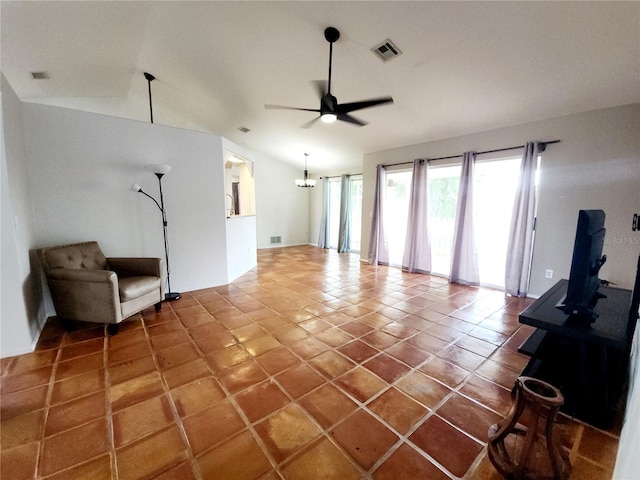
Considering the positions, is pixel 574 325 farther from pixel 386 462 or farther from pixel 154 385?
pixel 154 385

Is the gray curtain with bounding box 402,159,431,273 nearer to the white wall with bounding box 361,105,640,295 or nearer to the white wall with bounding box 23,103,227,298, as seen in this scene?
the white wall with bounding box 361,105,640,295

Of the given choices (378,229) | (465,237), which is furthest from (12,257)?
(465,237)

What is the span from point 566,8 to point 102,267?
5.15m

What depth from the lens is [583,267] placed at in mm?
1624

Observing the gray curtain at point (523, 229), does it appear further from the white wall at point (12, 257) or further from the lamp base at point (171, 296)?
the white wall at point (12, 257)

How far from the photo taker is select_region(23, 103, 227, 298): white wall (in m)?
2.95

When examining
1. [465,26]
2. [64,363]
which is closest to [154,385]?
[64,363]

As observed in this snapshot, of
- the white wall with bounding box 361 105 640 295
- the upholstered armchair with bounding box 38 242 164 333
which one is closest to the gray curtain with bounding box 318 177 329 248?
the white wall with bounding box 361 105 640 295

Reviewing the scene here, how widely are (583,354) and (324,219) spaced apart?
660 cm

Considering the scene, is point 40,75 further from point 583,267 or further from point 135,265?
point 583,267

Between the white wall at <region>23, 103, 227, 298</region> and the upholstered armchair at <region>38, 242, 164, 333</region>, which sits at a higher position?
the white wall at <region>23, 103, 227, 298</region>

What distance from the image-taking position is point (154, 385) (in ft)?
6.23

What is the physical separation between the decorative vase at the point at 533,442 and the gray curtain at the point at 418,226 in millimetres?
3793

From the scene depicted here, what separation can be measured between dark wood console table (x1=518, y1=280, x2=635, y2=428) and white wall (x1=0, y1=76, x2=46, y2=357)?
161 inches
